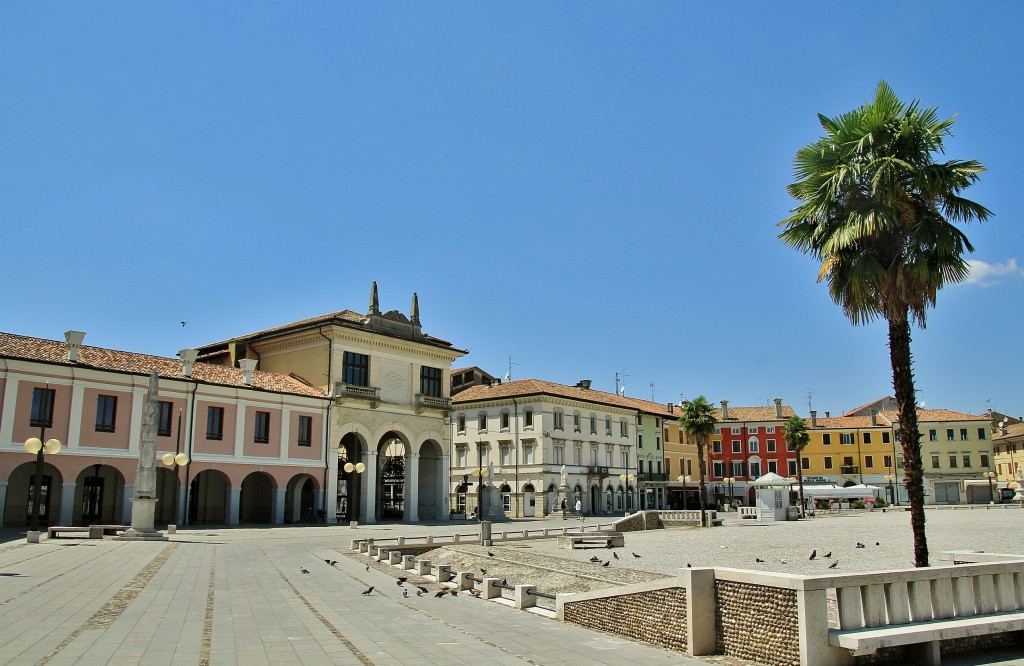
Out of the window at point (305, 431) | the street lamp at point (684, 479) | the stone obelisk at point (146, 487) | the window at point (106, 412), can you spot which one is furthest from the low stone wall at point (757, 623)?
the street lamp at point (684, 479)

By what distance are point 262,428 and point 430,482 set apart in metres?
14.3

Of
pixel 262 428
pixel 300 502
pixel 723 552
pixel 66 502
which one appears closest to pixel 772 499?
pixel 723 552

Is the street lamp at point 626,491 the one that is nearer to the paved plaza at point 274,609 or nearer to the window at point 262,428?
the window at point 262,428

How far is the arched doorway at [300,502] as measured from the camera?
46.2m

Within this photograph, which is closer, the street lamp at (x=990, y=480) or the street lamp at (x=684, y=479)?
the street lamp at (x=990, y=480)

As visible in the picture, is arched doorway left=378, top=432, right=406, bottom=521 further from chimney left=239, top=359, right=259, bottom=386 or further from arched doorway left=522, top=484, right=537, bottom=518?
chimney left=239, top=359, right=259, bottom=386

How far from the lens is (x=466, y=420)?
2793 inches

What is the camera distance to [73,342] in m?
37.0

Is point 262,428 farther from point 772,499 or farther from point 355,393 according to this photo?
point 772,499

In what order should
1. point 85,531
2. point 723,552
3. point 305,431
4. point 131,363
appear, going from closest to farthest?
point 723,552
point 85,531
point 131,363
point 305,431

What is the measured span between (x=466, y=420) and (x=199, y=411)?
1312 inches

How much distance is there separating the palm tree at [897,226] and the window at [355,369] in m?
36.5

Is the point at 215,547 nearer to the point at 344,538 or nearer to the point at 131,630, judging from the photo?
the point at 344,538

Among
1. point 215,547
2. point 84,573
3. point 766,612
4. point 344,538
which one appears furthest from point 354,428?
point 766,612
